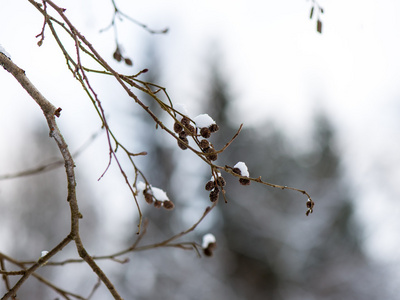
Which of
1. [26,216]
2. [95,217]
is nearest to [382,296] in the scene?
[95,217]

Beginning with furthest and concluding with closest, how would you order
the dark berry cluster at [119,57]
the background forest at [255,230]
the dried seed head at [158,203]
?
the background forest at [255,230]
the dark berry cluster at [119,57]
the dried seed head at [158,203]

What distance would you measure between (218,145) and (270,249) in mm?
2884

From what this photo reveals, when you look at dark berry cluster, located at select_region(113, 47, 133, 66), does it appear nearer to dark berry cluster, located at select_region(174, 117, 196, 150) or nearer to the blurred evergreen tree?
dark berry cluster, located at select_region(174, 117, 196, 150)

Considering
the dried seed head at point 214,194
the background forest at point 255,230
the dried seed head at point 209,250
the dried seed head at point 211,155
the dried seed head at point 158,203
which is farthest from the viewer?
the background forest at point 255,230

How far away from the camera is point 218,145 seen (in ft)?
33.0

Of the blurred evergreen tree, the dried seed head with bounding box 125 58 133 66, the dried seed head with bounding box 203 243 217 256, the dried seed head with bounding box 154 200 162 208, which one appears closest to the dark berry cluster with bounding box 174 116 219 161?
the dried seed head with bounding box 154 200 162 208

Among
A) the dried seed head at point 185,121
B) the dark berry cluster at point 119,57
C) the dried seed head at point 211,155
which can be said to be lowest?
the dried seed head at point 211,155

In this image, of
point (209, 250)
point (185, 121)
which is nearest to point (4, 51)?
point (185, 121)

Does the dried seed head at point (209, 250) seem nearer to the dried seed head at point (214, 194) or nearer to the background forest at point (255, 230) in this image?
the dried seed head at point (214, 194)

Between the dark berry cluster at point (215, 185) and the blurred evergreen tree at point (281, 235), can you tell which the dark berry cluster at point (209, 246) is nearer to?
the dark berry cluster at point (215, 185)

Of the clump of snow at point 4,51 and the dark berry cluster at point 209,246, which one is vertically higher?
the dark berry cluster at point 209,246

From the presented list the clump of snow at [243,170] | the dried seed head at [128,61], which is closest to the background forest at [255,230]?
the dried seed head at [128,61]

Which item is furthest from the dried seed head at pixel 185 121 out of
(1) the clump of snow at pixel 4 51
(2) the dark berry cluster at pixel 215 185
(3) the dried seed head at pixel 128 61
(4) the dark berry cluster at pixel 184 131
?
(3) the dried seed head at pixel 128 61

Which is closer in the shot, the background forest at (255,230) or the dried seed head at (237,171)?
the dried seed head at (237,171)
